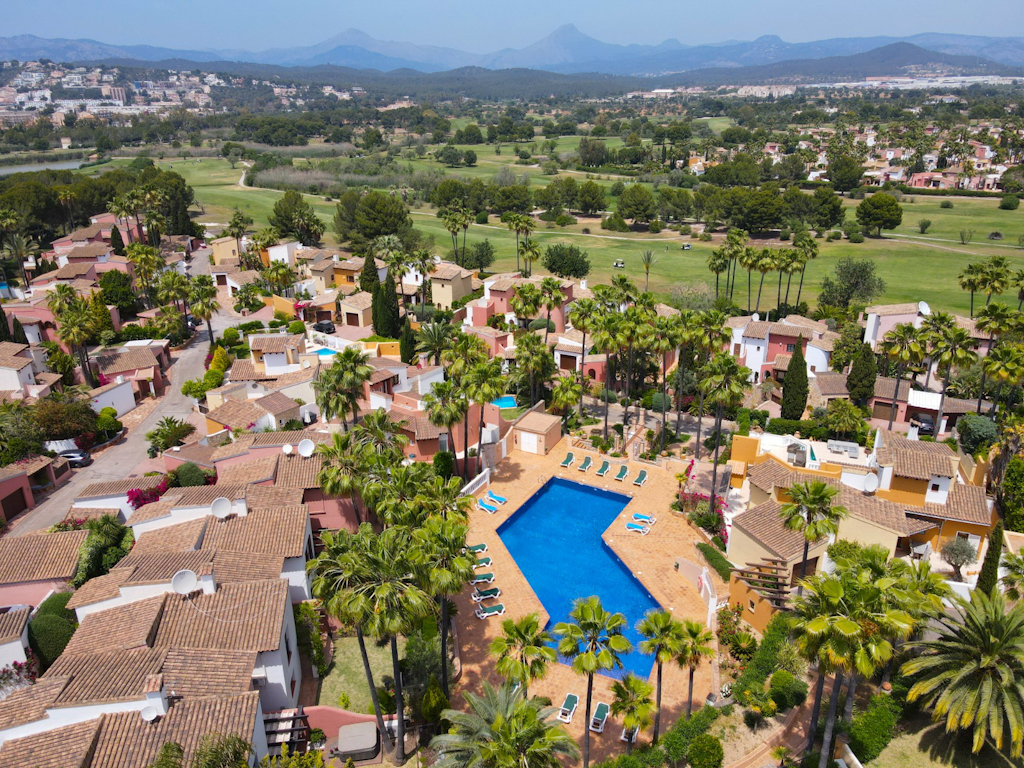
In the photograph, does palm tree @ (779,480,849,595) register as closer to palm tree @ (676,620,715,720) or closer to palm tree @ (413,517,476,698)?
palm tree @ (676,620,715,720)

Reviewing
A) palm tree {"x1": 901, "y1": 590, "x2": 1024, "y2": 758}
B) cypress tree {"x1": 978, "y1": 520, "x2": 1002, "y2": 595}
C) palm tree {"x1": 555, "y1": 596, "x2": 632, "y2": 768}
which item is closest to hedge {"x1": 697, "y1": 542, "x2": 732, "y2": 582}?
cypress tree {"x1": 978, "y1": 520, "x2": 1002, "y2": 595}

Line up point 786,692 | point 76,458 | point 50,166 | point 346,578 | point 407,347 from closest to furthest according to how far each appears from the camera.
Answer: point 346,578
point 786,692
point 76,458
point 407,347
point 50,166

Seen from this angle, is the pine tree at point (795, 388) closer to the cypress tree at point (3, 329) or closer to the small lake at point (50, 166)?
the cypress tree at point (3, 329)

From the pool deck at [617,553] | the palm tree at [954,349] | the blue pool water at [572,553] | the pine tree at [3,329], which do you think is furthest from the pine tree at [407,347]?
the palm tree at [954,349]

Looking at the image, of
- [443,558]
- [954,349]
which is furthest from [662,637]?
[954,349]

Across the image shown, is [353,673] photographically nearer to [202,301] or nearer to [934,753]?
[934,753]

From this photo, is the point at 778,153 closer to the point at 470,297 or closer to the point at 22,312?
the point at 470,297

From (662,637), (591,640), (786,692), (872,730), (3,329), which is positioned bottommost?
(786,692)
